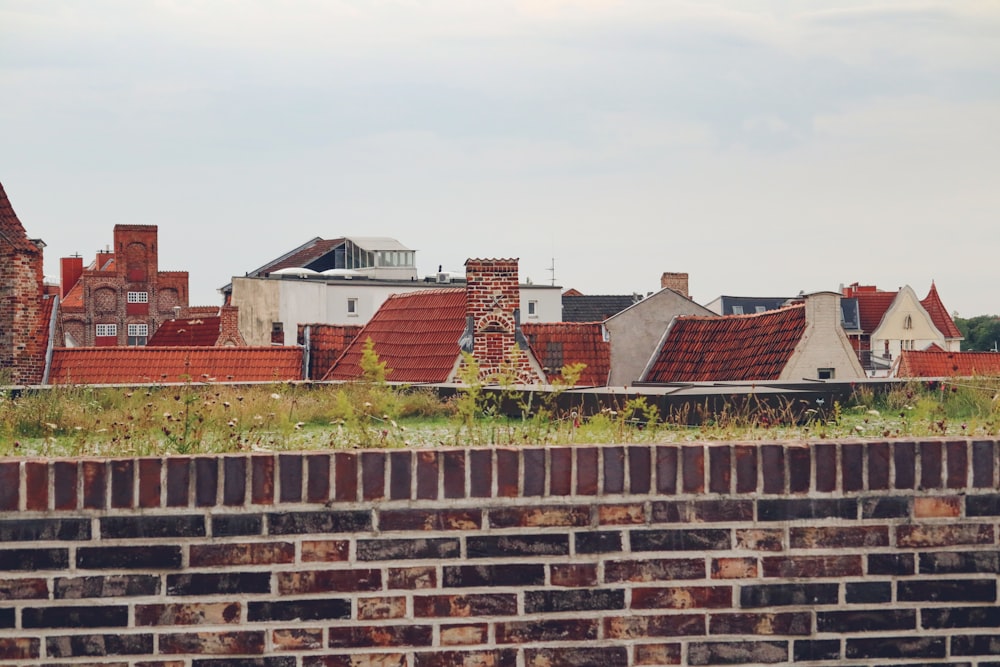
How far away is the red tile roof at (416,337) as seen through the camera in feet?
98.6

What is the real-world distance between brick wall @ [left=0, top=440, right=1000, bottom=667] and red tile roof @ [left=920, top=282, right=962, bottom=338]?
88189 millimetres

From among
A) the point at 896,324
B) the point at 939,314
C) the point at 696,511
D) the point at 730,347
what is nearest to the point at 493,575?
the point at 696,511

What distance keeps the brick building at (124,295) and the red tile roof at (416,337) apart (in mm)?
65502

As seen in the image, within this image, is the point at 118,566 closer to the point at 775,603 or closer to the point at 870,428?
the point at 775,603

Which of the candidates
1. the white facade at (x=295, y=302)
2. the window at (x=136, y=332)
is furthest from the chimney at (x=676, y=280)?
the window at (x=136, y=332)

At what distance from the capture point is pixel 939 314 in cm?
9162

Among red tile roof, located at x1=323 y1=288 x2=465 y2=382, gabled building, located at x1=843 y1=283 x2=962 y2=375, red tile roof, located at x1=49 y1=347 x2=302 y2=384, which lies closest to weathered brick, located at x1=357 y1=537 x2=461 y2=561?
red tile roof, located at x1=323 y1=288 x2=465 y2=382

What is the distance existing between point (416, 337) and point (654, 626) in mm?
26120

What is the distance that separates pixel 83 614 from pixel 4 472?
724 millimetres

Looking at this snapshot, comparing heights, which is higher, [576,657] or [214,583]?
[214,583]

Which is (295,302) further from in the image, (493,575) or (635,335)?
(493,575)

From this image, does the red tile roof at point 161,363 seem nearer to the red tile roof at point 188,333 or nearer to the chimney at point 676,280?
the red tile roof at point 188,333

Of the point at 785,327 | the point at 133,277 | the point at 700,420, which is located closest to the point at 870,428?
the point at 700,420

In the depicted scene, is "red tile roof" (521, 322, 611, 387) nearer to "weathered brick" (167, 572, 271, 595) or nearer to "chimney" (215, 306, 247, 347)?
"chimney" (215, 306, 247, 347)
